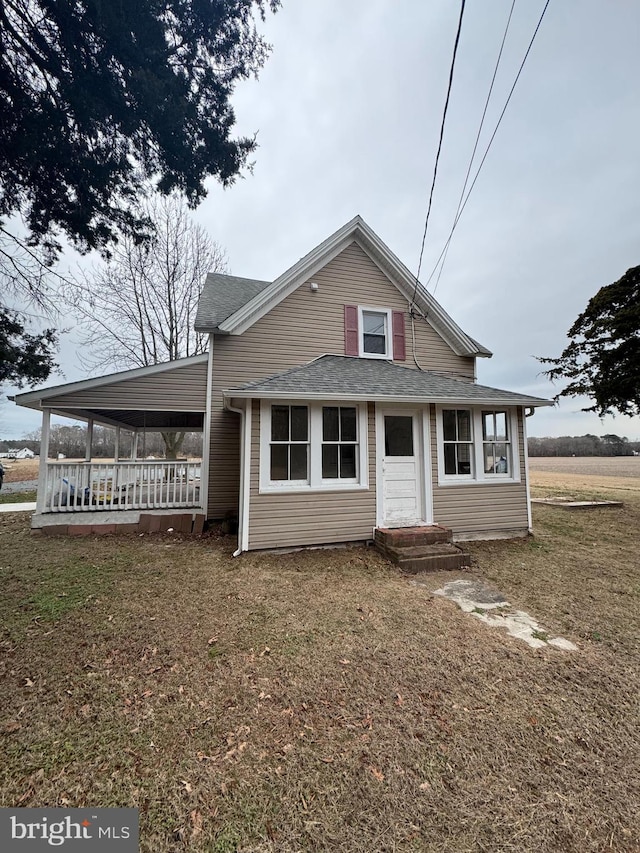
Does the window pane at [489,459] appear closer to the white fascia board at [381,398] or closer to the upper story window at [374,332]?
Result: the white fascia board at [381,398]

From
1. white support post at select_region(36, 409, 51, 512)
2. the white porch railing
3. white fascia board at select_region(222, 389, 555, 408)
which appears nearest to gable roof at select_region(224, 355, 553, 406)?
white fascia board at select_region(222, 389, 555, 408)

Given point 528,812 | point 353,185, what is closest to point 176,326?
point 353,185

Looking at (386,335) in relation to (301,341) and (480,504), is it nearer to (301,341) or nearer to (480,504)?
(301,341)

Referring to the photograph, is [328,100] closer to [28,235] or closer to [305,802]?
[28,235]

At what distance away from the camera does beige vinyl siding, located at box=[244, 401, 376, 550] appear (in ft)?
20.6

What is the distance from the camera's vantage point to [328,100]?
6.77 metres

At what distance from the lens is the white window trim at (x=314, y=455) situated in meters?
6.38

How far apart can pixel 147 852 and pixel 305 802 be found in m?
0.80

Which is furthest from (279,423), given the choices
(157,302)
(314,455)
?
(157,302)

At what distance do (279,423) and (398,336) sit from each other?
4798 mm

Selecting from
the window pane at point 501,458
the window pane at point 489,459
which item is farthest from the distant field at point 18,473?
the window pane at point 501,458

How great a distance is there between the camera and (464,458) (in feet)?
24.5

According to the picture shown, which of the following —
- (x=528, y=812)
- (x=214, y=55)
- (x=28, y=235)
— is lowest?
(x=528, y=812)

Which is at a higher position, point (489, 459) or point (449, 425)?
point (449, 425)
